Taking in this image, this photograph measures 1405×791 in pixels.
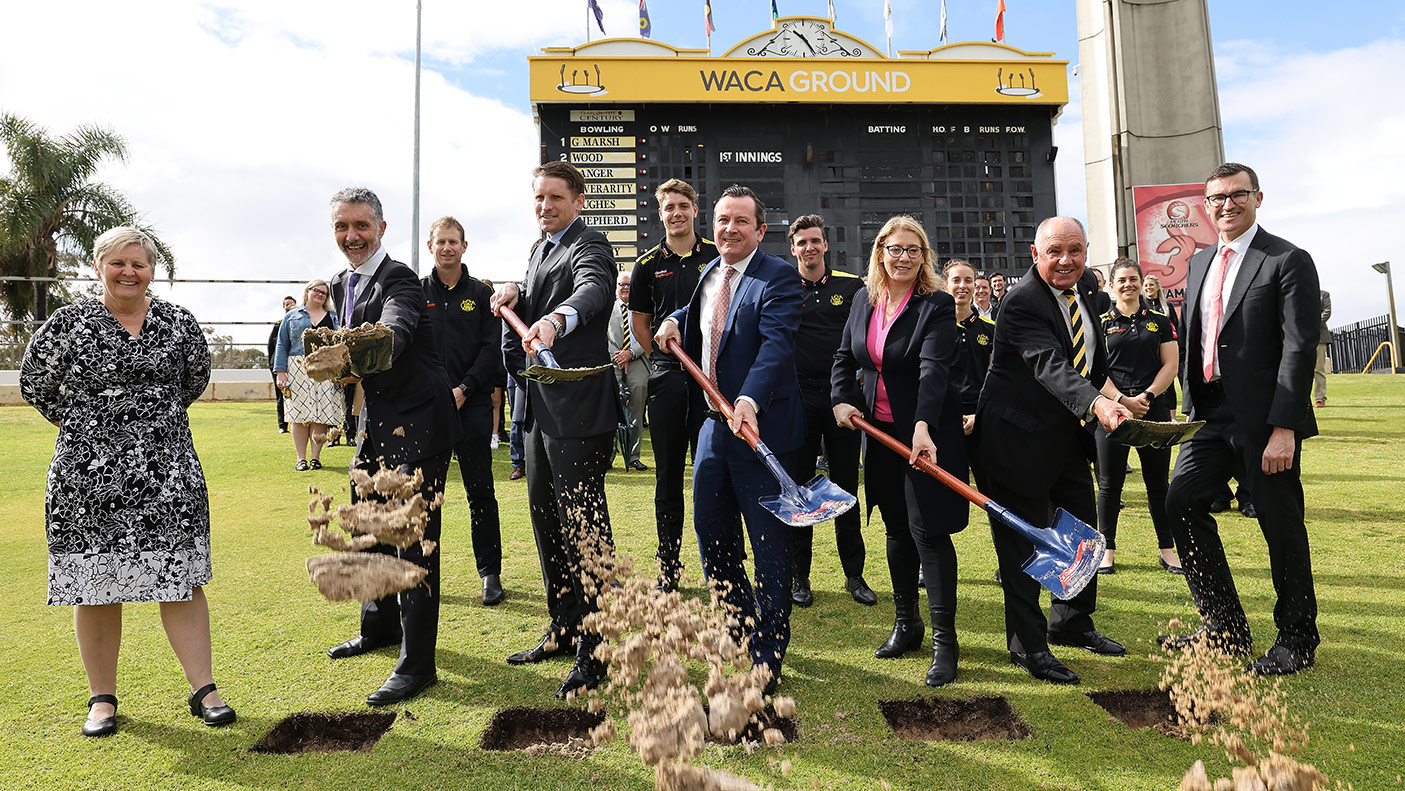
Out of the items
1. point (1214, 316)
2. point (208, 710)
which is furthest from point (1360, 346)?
point (208, 710)

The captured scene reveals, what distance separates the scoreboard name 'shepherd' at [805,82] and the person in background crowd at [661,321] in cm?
1097

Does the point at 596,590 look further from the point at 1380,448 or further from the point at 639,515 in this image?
the point at 1380,448

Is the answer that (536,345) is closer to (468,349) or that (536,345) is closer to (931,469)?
(931,469)

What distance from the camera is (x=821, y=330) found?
15.0 ft

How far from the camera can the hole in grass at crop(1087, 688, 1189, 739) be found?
106 inches

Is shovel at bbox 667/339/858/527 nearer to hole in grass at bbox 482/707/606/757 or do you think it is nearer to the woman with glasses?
hole in grass at bbox 482/707/606/757

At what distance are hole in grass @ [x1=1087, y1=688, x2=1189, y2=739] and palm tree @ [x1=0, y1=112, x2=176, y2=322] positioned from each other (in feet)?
78.0

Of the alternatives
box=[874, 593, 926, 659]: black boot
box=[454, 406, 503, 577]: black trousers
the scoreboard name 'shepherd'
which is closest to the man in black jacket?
box=[454, 406, 503, 577]: black trousers

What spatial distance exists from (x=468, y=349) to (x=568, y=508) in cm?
215

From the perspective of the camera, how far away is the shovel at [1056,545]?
2855mm

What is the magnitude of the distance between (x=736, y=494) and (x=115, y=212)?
2633 cm

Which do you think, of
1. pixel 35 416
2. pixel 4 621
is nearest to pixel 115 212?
pixel 35 416

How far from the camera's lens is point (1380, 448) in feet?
28.5

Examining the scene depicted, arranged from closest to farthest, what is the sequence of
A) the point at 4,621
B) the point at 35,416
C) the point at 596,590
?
the point at 596,590
the point at 4,621
the point at 35,416
